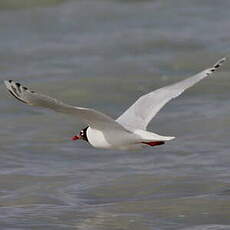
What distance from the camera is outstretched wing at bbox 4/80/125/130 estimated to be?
23.2 ft

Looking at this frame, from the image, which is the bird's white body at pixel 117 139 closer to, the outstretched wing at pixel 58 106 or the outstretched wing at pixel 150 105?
the outstretched wing at pixel 58 106

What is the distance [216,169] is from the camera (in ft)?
31.3

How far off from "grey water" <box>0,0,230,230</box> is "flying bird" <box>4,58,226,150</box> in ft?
1.90

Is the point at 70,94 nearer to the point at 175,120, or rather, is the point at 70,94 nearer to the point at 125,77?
the point at 125,77

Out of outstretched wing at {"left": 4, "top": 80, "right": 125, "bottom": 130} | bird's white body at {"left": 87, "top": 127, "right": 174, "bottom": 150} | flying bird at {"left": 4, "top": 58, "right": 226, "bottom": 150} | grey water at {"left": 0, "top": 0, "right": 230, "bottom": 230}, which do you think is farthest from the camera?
grey water at {"left": 0, "top": 0, "right": 230, "bottom": 230}

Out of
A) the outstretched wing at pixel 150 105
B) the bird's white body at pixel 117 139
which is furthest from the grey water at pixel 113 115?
the outstretched wing at pixel 150 105

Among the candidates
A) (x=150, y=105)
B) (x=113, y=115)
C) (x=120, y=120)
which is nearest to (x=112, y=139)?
(x=120, y=120)

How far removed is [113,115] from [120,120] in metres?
3.34

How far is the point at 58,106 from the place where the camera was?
24.0ft

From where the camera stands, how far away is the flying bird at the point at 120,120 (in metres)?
7.23

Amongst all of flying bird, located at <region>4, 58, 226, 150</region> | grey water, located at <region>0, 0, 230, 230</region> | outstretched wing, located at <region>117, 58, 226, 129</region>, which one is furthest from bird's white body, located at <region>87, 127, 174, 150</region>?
grey water, located at <region>0, 0, 230, 230</region>

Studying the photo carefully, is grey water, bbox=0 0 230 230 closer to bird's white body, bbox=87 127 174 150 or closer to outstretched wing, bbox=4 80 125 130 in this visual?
bird's white body, bbox=87 127 174 150

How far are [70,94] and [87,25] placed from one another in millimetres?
4302

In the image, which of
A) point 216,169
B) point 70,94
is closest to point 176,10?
point 70,94
